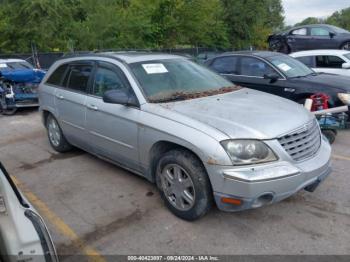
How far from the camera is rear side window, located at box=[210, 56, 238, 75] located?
316 inches

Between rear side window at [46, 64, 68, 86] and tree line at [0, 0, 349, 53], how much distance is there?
497 inches

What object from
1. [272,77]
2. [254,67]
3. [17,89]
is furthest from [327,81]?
[17,89]

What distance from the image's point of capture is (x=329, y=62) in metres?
9.55

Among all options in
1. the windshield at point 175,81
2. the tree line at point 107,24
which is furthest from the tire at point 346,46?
the windshield at point 175,81

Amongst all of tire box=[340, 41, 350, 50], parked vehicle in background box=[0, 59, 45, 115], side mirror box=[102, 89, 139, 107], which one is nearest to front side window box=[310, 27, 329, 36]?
tire box=[340, 41, 350, 50]

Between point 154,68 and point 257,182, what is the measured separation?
80.3 inches

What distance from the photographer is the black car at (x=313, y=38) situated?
13922 millimetres

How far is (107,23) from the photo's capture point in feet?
58.3

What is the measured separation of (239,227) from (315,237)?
0.71 m

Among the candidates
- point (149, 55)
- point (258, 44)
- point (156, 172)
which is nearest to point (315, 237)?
point (156, 172)

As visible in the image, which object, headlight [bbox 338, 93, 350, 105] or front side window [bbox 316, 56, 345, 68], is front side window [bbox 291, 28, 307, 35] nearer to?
front side window [bbox 316, 56, 345, 68]

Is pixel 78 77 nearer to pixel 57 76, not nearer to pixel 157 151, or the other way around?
pixel 57 76

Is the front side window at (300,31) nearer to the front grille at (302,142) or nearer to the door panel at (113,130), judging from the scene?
the front grille at (302,142)

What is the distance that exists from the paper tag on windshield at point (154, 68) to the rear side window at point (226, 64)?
3852 millimetres
